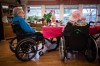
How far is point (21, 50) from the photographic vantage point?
10.2ft

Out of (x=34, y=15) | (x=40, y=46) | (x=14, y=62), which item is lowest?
(x=14, y=62)

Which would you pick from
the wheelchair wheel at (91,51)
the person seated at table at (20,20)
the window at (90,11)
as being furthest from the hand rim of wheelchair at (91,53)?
the window at (90,11)

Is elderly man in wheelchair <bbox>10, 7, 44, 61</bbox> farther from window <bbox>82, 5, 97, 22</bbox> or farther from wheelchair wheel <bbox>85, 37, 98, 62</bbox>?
window <bbox>82, 5, 97, 22</bbox>

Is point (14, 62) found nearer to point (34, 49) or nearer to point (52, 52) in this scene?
point (34, 49)

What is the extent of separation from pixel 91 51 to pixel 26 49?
1.36 meters

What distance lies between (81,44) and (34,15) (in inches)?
187

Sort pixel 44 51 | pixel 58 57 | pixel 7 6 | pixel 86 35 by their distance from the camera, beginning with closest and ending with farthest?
pixel 86 35, pixel 58 57, pixel 44 51, pixel 7 6

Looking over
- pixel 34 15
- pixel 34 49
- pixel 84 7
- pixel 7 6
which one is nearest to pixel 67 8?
pixel 84 7

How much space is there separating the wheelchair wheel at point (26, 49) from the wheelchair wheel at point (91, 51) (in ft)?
3.57

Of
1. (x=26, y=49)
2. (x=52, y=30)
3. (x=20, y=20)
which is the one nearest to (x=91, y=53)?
(x=52, y=30)

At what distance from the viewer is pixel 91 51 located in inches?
130

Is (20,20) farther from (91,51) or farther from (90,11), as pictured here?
(90,11)

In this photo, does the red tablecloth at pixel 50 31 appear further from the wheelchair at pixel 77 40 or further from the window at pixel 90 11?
the window at pixel 90 11

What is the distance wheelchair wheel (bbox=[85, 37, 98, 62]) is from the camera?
10.0 feet
